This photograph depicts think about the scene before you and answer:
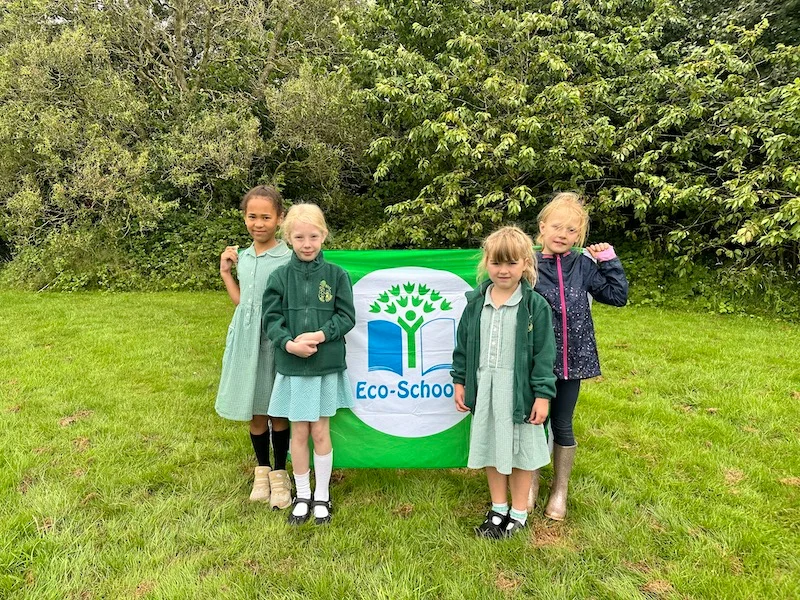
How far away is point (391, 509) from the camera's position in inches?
113

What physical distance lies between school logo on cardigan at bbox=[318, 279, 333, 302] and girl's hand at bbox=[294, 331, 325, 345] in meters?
0.18

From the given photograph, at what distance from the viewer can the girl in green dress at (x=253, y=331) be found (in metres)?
2.72

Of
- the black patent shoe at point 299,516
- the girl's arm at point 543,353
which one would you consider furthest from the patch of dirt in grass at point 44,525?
the girl's arm at point 543,353

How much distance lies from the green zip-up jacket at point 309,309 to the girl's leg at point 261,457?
48 cm

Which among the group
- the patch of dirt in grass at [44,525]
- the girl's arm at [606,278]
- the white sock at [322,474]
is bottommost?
the patch of dirt in grass at [44,525]

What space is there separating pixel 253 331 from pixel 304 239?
57cm

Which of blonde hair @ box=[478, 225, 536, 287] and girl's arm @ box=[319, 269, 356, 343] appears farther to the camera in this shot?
girl's arm @ box=[319, 269, 356, 343]

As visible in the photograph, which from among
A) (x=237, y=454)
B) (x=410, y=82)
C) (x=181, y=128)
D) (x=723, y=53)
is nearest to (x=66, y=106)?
(x=181, y=128)

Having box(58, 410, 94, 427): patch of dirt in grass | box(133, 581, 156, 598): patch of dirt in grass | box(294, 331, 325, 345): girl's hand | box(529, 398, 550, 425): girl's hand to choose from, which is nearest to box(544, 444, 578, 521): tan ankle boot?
box(529, 398, 550, 425): girl's hand

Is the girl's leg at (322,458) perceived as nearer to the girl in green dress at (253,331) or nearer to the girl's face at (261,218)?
the girl in green dress at (253,331)

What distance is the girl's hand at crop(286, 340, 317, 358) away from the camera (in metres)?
2.50

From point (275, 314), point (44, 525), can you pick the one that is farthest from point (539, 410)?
point (44, 525)

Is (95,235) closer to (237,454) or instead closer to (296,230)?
(237,454)

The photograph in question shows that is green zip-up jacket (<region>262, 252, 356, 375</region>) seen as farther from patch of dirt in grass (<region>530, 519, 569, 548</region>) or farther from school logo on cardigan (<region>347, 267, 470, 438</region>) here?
patch of dirt in grass (<region>530, 519, 569, 548</region>)
